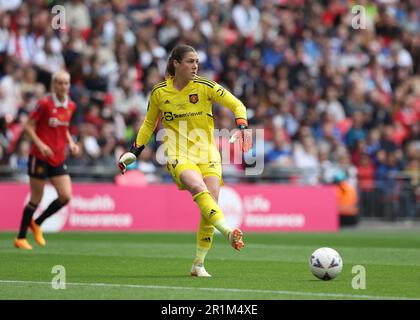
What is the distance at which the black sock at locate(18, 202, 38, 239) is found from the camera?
16.8 metres

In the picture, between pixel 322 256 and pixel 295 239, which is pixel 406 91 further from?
pixel 322 256

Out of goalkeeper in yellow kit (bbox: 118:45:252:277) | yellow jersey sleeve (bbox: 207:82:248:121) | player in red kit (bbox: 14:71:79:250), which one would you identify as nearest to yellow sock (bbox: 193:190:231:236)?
goalkeeper in yellow kit (bbox: 118:45:252:277)

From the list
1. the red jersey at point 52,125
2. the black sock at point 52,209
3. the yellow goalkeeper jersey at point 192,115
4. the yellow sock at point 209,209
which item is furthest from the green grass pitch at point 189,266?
the red jersey at point 52,125

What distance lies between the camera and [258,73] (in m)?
27.6

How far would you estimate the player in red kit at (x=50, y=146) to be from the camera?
16.9 meters

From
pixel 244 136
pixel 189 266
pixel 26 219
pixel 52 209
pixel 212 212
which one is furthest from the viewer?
pixel 52 209

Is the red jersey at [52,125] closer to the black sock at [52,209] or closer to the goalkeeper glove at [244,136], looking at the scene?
the black sock at [52,209]

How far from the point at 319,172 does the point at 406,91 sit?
509 centimetres

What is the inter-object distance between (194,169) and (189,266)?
6.56 feet

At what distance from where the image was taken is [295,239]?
20.5 metres

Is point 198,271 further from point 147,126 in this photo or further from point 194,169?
point 147,126

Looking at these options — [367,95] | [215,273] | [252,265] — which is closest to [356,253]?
[252,265]

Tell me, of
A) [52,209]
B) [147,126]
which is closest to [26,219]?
[52,209]

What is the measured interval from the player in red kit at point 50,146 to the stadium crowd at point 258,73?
5.41 meters
